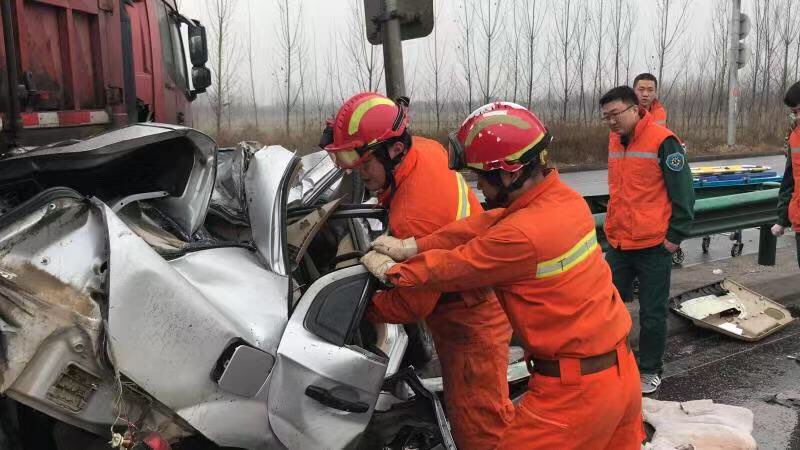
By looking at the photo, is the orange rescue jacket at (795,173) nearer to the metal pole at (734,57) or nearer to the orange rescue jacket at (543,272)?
the orange rescue jacket at (543,272)

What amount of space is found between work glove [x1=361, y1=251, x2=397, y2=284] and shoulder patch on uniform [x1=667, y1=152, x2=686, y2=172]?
8.06ft

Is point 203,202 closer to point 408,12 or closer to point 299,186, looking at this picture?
point 299,186

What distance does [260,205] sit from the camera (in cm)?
271

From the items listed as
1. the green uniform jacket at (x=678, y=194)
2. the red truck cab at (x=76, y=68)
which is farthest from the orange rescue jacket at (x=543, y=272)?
the red truck cab at (x=76, y=68)

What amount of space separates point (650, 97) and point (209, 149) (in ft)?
10.9

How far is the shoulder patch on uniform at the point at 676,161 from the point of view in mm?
4258

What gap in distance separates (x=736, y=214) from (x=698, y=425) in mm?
3344

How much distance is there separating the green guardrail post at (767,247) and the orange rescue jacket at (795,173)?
185cm

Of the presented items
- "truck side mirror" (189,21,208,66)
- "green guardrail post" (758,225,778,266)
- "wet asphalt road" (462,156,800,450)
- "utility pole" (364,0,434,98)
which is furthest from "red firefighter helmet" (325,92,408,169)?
"green guardrail post" (758,225,778,266)

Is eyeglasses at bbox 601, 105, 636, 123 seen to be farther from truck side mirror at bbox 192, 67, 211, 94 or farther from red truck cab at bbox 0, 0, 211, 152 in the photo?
truck side mirror at bbox 192, 67, 211, 94

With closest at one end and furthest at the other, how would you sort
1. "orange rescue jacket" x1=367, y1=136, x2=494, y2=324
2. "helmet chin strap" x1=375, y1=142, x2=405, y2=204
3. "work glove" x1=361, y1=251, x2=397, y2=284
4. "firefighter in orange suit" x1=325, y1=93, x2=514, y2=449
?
"work glove" x1=361, y1=251, x2=397, y2=284
"orange rescue jacket" x1=367, y1=136, x2=494, y2=324
"firefighter in orange suit" x1=325, y1=93, x2=514, y2=449
"helmet chin strap" x1=375, y1=142, x2=405, y2=204

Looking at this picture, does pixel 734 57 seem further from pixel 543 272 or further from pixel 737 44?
pixel 543 272

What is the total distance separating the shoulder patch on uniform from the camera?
4258mm

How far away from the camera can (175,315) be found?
2.07 meters
